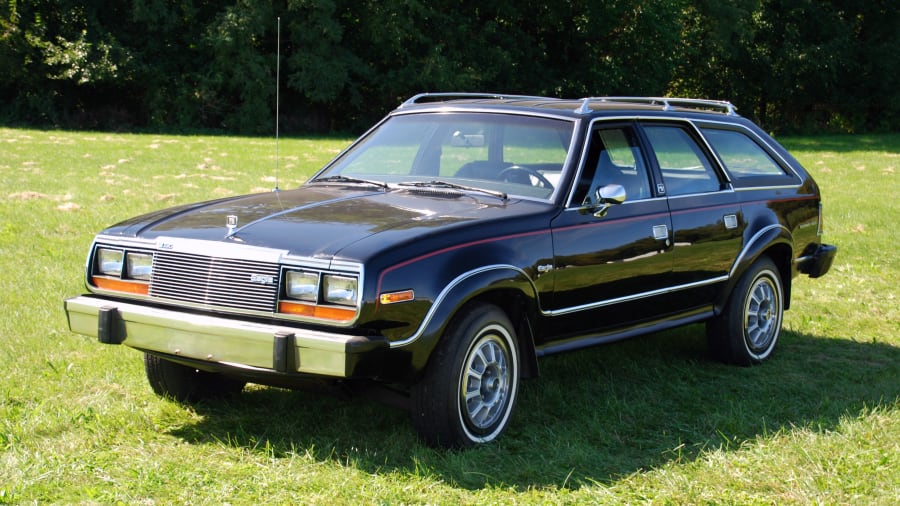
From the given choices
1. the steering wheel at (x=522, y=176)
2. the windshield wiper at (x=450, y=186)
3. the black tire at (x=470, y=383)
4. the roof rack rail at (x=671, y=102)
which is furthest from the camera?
the roof rack rail at (x=671, y=102)

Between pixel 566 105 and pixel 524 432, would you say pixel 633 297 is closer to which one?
pixel 524 432

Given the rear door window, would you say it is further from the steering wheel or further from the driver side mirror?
the steering wheel

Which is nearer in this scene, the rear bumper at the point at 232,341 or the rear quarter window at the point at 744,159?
the rear bumper at the point at 232,341

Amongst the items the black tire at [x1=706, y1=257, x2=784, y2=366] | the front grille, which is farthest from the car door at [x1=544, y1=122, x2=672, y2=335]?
the front grille

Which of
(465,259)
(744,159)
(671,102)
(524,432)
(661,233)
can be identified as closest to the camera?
(465,259)

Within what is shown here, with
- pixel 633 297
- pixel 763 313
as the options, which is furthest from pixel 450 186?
pixel 763 313

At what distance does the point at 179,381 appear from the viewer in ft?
18.1

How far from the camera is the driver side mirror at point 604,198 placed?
5.44 meters

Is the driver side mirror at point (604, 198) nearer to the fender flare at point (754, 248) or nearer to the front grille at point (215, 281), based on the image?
the fender flare at point (754, 248)

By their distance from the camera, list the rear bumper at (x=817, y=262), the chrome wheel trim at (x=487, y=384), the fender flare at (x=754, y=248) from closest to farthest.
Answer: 1. the chrome wheel trim at (x=487, y=384)
2. the fender flare at (x=754, y=248)
3. the rear bumper at (x=817, y=262)

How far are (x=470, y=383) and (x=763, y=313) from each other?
A: 293 cm

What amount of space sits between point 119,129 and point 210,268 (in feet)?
95.3

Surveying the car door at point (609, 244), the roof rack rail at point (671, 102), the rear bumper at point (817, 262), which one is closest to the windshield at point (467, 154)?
the car door at point (609, 244)

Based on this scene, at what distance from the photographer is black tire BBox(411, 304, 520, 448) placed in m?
4.68
